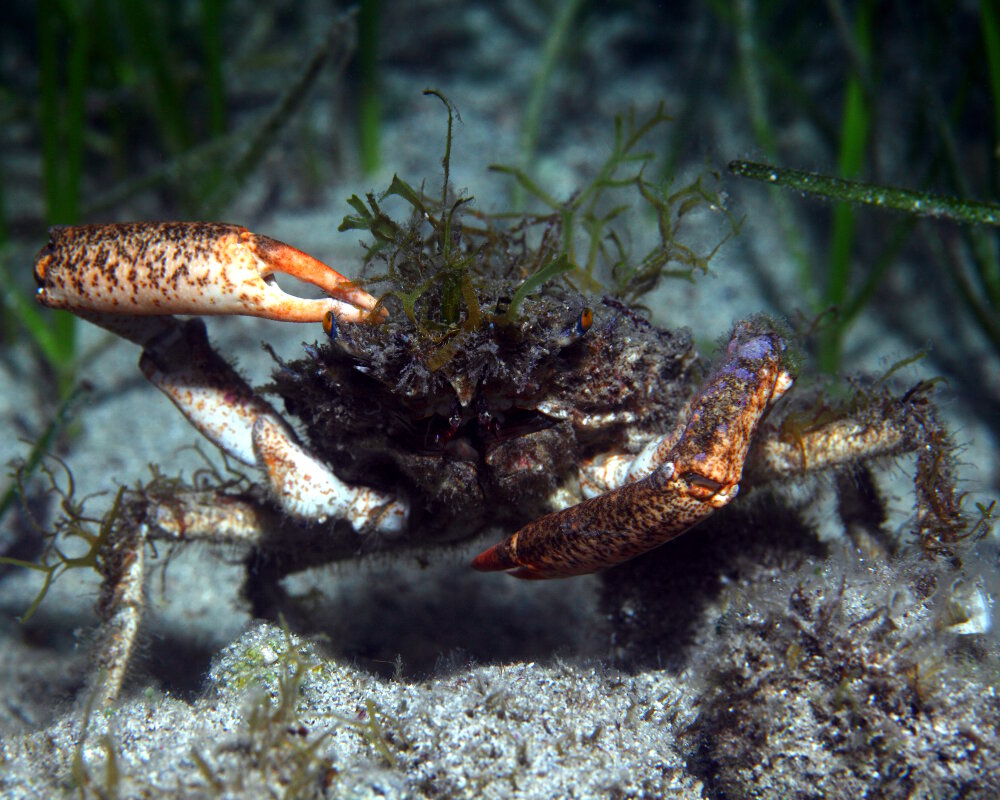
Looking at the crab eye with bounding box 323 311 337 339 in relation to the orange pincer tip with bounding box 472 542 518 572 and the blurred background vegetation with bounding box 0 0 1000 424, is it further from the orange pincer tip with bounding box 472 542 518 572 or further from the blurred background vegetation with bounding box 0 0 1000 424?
the blurred background vegetation with bounding box 0 0 1000 424

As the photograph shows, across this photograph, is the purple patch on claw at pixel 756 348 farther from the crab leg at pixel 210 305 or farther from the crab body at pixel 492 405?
the crab leg at pixel 210 305

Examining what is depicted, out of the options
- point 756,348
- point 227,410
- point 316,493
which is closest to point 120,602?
point 227,410

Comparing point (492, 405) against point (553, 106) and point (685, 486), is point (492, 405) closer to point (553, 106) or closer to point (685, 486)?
point (685, 486)

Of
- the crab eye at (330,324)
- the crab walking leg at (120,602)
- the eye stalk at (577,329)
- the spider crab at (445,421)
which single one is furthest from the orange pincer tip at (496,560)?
the crab walking leg at (120,602)

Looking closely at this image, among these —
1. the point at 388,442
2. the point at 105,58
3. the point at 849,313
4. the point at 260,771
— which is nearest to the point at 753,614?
the point at 388,442

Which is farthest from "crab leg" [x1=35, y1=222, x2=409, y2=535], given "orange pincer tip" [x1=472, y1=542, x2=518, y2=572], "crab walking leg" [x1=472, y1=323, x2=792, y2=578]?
"crab walking leg" [x1=472, y1=323, x2=792, y2=578]

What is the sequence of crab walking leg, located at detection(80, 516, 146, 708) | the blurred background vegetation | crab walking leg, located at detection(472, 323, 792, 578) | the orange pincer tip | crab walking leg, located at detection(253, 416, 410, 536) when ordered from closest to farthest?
crab walking leg, located at detection(472, 323, 792, 578) < the orange pincer tip < crab walking leg, located at detection(253, 416, 410, 536) < crab walking leg, located at detection(80, 516, 146, 708) < the blurred background vegetation

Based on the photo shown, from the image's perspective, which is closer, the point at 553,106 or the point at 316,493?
the point at 316,493
